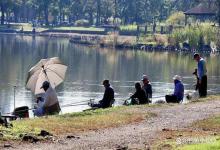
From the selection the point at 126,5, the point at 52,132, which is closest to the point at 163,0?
Result: the point at 126,5

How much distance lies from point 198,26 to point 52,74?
210 ft

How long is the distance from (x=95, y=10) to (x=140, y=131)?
11813 centimetres

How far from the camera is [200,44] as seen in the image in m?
82.4

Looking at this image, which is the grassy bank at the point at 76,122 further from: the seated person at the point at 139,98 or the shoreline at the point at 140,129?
the seated person at the point at 139,98

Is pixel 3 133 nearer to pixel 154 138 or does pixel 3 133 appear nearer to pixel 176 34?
pixel 154 138

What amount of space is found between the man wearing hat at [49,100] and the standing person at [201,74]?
5.36 meters

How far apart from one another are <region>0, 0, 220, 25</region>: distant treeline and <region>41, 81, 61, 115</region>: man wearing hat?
4023 inches

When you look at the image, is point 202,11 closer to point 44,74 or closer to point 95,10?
point 95,10

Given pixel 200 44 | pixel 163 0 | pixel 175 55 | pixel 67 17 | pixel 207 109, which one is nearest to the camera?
pixel 207 109

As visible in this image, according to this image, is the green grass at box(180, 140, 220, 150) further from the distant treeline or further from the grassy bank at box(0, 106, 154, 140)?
the distant treeline

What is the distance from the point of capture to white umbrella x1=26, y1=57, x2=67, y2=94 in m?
21.5

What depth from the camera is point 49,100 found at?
19203 millimetres

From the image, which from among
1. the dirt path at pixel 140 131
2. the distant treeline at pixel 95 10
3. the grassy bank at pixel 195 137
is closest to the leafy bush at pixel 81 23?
the distant treeline at pixel 95 10

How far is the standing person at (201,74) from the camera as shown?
21.9m
